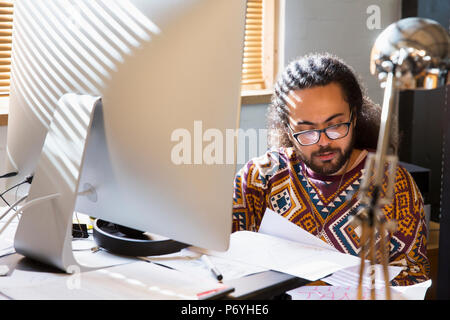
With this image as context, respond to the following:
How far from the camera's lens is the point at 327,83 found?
1.42 metres

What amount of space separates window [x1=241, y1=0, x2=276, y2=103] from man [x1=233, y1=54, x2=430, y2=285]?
1188 millimetres

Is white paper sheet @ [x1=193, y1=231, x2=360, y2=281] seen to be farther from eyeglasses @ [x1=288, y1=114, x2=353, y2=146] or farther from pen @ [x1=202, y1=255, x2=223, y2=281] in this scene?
A: eyeglasses @ [x1=288, y1=114, x2=353, y2=146]

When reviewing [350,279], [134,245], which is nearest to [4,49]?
[134,245]

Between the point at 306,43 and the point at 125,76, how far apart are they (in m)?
2.02

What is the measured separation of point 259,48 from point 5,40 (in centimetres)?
122

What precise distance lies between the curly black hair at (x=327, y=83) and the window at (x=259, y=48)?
3.65 ft

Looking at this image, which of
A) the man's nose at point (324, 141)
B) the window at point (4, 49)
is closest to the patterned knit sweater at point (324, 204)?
the man's nose at point (324, 141)

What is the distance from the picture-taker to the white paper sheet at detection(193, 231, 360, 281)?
0.94 meters

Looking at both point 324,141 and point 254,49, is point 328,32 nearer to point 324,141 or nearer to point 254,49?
point 254,49

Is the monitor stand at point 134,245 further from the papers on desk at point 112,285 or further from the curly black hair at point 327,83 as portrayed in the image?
the curly black hair at point 327,83

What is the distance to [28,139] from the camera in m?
1.05
